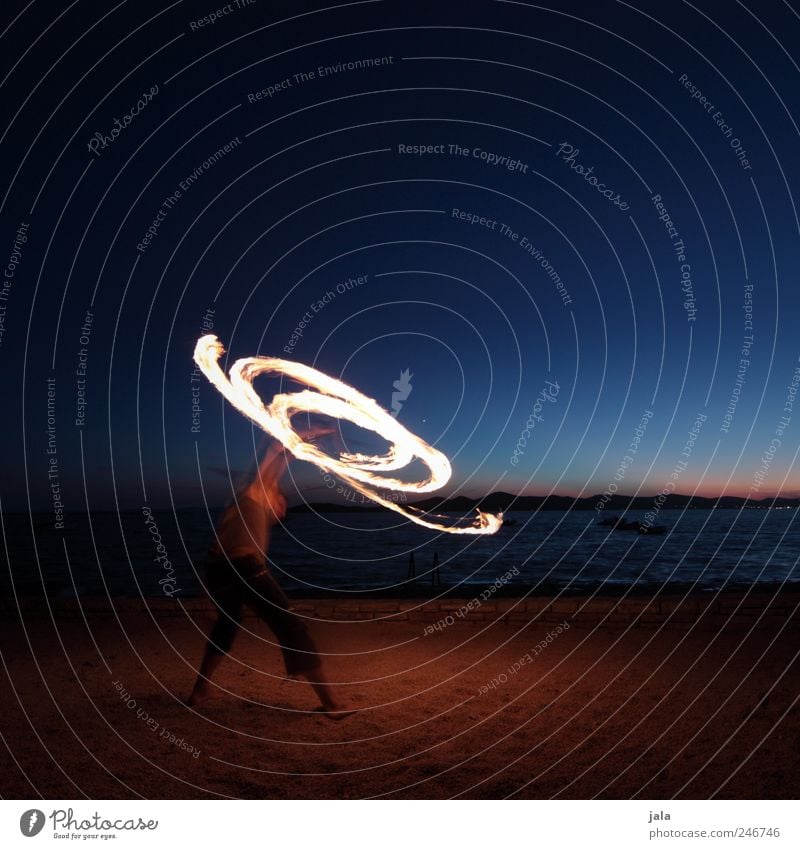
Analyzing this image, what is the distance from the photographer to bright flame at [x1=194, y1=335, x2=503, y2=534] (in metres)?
7.79

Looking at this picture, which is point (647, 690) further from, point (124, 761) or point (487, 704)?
point (124, 761)

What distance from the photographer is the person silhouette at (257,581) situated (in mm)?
6312

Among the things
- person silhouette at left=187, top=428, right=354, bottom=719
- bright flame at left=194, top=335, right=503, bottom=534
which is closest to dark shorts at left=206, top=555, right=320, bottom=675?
person silhouette at left=187, top=428, right=354, bottom=719

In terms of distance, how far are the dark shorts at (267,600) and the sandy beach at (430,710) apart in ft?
1.73

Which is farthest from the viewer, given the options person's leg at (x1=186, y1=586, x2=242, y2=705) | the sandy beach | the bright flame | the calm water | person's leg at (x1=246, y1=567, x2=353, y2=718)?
the calm water

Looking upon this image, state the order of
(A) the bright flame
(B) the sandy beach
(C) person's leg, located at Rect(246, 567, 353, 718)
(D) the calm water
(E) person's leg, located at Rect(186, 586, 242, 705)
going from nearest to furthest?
(B) the sandy beach → (C) person's leg, located at Rect(246, 567, 353, 718) → (E) person's leg, located at Rect(186, 586, 242, 705) → (A) the bright flame → (D) the calm water

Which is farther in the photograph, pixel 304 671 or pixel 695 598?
pixel 695 598

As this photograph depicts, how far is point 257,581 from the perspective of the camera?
630cm

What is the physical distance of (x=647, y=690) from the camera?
7.02 m

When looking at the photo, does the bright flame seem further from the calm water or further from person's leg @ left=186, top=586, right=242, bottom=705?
the calm water

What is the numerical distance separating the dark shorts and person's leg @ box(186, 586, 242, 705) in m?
0.01
